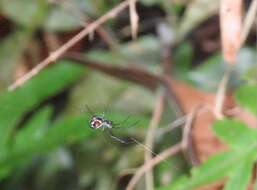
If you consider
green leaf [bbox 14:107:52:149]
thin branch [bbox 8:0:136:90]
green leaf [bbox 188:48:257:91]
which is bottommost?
thin branch [bbox 8:0:136:90]

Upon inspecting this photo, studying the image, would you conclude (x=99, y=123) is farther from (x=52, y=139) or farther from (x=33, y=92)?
(x=33, y=92)

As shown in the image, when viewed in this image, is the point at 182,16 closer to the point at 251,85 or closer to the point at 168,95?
the point at 168,95

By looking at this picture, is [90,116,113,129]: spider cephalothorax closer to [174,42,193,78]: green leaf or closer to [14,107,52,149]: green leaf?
[14,107,52,149]: green leaf

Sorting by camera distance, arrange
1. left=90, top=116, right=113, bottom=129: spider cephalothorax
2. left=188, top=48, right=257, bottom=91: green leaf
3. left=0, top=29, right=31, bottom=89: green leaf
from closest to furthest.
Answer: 1. left=90, top=116, right=113, bottom=129: spider cephalothorax
2. left=188, top=48, right=257, bottom=91: green leaf
3. left=0, top=29, right=31, bottom=89: green leaf

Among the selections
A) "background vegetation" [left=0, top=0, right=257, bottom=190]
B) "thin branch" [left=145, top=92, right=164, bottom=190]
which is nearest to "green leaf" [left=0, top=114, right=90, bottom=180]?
"background vegetation" [left=0, top=0, right=257, bottom=190]

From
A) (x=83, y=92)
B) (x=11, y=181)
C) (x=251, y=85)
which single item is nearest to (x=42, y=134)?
(x=11, y=181)

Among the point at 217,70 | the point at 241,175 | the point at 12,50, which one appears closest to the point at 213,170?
the point at 241,175

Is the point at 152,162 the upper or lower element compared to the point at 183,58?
lower
